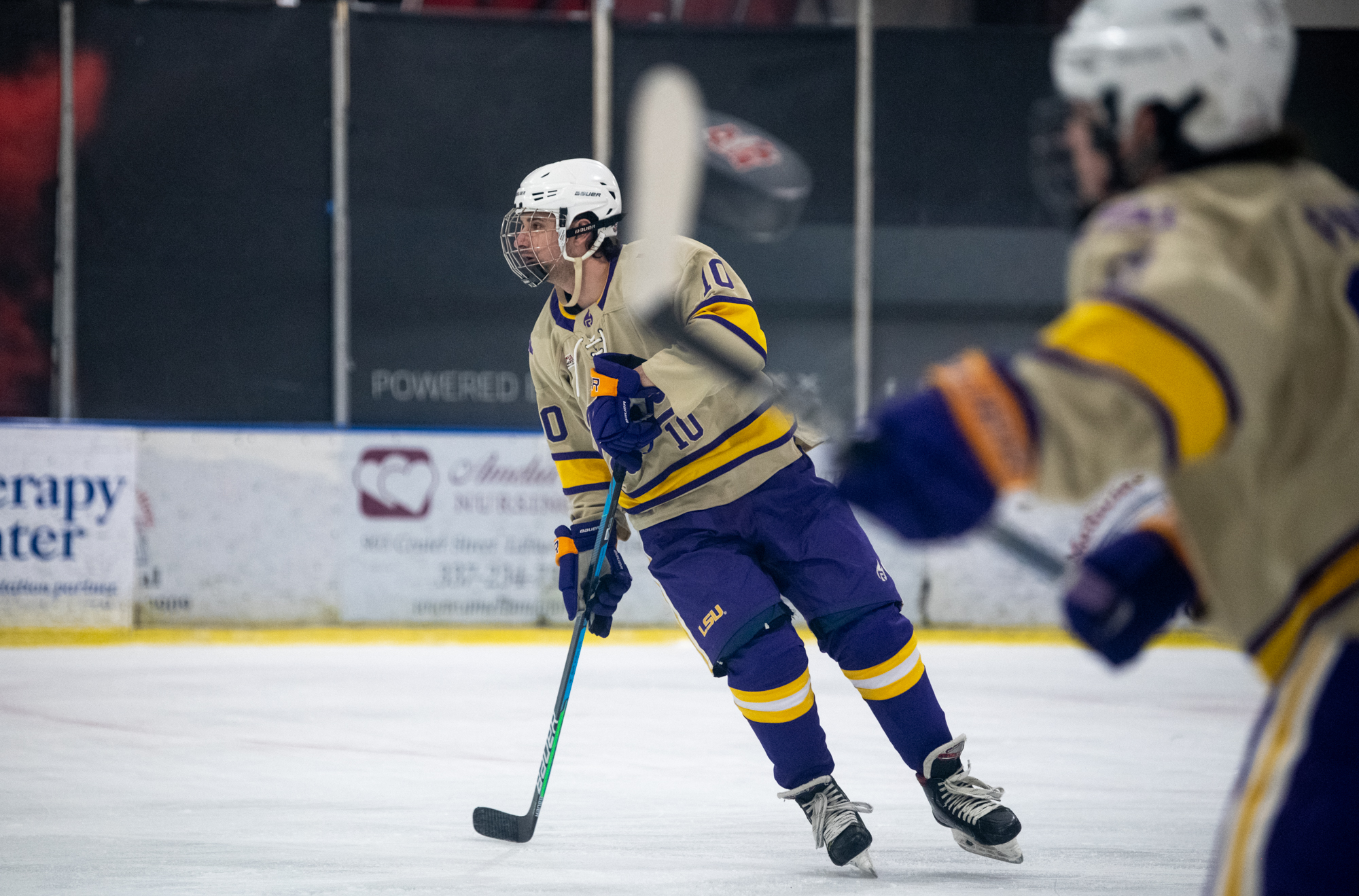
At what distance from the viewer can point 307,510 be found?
5898mm

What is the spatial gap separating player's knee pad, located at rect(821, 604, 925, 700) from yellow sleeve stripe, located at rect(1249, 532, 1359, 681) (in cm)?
139

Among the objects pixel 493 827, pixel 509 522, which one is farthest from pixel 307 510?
pixel 493 827

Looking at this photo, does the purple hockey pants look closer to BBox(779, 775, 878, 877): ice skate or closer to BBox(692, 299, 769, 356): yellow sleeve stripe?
BBox(779, 775, 878, 877): ice skate

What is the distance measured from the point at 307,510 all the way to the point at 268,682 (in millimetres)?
1468

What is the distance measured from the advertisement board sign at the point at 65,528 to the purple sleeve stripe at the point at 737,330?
3965 mm

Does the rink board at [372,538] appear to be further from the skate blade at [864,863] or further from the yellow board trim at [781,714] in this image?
the skate blade at [864,863]

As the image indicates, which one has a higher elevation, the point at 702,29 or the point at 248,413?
the point at 702,29

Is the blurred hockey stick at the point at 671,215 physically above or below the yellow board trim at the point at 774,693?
above

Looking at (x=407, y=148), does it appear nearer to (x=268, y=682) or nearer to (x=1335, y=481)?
(x=268, y=682)

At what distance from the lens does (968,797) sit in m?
2.40

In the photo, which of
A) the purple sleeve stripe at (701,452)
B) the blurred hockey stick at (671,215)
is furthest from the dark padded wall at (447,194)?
the blurred hockey stick at (671,215)

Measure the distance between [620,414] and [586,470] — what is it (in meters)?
0.33

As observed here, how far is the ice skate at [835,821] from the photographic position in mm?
2318

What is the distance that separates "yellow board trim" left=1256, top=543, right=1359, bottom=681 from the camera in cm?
98
